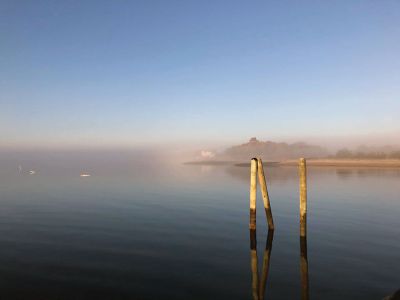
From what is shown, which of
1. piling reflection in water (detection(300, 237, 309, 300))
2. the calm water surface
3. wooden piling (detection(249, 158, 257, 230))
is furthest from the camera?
wooden piling (detection(249, 158, 257, 230))

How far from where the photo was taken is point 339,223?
2377cm

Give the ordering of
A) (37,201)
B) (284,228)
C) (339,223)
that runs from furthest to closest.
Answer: (37,201) → (339,223) → (284,228)

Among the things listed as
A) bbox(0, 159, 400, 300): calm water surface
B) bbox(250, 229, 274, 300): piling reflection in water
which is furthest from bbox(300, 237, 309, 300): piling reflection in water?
bbox(250, 229, 274, 300): piling reflection in water

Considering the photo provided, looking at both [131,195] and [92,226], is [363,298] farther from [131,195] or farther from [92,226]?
[131,195]

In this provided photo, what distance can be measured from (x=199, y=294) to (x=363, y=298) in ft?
19.1

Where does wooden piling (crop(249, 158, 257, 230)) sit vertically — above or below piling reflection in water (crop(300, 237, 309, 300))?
above

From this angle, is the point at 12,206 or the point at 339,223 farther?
the point at 12,206

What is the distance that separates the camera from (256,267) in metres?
14.4

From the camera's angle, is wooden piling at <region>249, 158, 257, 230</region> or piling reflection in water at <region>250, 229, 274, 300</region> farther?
wooden piling at <region>249, 158, 257, 230</region>

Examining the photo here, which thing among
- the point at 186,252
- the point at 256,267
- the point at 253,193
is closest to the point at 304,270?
the point at 256,267

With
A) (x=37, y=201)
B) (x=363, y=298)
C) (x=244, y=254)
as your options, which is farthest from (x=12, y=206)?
(x=363, y=298)

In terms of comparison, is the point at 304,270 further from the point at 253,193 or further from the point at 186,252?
the point at 186,252

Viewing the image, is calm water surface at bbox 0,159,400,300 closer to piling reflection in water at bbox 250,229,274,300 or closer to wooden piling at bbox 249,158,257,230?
piling reflection in water at bbox 250,229,274,300

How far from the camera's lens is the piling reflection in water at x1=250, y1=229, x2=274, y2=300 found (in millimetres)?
11871
